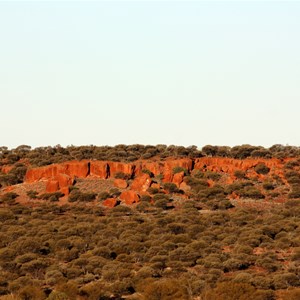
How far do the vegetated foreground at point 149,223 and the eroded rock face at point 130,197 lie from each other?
0.46ft

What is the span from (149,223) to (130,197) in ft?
45.8

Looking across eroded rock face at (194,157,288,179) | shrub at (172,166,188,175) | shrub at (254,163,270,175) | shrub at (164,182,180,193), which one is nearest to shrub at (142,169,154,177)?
shrub at (172,166,188,175)

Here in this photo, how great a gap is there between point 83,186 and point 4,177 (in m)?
12.0

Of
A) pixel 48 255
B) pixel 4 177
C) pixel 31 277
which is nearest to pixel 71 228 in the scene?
pixel 48 255

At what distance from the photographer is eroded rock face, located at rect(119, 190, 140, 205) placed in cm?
8965

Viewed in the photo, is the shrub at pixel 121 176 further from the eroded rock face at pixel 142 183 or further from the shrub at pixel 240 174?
the shrub at pixel 240 174

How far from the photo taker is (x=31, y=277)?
53.1m

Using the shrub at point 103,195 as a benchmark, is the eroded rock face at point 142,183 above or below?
above

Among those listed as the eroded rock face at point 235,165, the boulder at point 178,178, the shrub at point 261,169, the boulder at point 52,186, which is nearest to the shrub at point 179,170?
the boulder at point 178,178

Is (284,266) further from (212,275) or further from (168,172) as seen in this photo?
(168,172)

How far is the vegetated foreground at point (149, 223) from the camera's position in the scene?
161 ft

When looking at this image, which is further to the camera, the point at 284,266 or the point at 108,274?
the point at 284,266

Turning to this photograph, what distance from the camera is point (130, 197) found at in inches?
3546

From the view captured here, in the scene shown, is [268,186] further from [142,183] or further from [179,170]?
[142,183]
